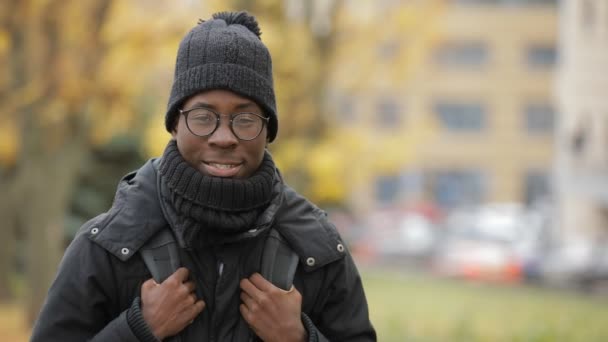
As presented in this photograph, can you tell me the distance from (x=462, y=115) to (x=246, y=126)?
5150 centimetres

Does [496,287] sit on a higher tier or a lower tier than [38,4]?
lower

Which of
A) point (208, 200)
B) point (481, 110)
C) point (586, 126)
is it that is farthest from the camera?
point (481, 110)

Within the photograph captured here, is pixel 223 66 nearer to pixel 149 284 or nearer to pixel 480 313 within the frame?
pixel 149 284

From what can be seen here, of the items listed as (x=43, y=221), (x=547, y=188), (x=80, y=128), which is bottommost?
(x=547, y=188)

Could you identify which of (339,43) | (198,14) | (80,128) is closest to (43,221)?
(80,128)

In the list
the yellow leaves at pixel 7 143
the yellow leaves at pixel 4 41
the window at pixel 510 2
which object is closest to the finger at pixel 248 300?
the yellow leaves at pixel 4 41

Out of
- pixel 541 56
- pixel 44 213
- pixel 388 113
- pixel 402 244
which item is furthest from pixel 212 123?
pixel 541 56

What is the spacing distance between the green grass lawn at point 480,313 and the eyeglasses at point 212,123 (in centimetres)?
927

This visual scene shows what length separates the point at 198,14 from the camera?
13.6m

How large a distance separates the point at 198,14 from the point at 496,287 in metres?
11.2

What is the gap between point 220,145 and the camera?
9.89 feet

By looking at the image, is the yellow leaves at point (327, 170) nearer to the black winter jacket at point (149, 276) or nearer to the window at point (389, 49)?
the window at point (389, 49)

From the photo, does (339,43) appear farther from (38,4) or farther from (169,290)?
(169,290)

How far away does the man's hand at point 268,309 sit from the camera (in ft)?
10.0
